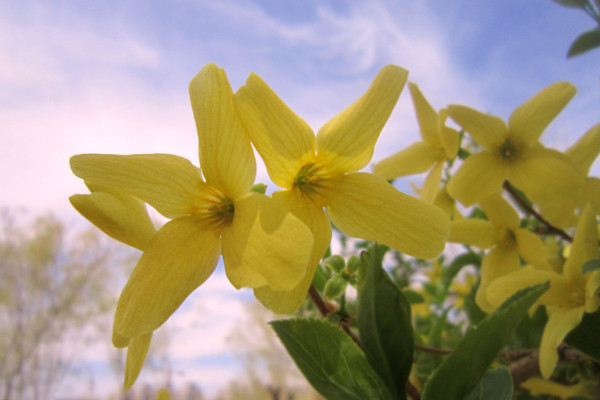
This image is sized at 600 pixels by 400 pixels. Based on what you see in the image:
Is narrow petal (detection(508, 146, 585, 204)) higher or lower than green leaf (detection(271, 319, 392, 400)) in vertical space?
higher

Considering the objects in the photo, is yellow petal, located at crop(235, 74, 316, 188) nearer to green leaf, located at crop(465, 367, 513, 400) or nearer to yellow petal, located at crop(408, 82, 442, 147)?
green leaf, located at crop(465, 367, 513, 400)

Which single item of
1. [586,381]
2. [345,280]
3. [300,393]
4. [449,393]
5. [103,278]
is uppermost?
[103,278]

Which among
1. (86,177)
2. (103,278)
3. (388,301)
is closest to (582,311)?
(388,301)

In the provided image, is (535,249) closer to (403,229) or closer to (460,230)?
(460,230)

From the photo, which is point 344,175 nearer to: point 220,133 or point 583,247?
point 220,133

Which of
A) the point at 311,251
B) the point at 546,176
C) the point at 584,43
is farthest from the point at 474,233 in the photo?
the point at 584,43

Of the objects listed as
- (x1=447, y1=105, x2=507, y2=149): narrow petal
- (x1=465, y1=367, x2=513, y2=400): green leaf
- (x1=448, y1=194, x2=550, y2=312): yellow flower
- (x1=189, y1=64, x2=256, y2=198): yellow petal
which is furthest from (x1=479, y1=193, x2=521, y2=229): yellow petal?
(x1=189, y1=64, x2=256, y2=198): yellow petal
